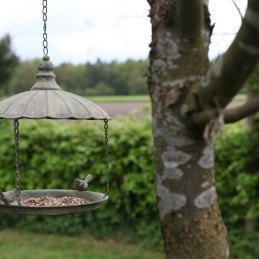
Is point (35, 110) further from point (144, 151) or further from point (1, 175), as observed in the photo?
point (1, 175)

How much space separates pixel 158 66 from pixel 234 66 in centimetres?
37

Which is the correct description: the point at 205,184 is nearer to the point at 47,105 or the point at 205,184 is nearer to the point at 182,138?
the point at 182,138

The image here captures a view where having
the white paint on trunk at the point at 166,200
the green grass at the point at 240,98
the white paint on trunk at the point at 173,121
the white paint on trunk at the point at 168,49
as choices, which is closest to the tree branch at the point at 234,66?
the white paint on trunk at the point at 173,121

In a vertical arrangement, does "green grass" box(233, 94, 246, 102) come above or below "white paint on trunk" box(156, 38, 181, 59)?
below

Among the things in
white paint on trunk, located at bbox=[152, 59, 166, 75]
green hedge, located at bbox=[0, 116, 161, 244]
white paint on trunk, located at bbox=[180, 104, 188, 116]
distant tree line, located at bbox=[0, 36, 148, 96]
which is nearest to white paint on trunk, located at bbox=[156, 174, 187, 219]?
white paint on trunk, located at bbox=[180, 104, 188, 116]

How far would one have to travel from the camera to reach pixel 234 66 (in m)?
1.32

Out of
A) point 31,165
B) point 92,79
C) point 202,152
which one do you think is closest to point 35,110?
point 202,152

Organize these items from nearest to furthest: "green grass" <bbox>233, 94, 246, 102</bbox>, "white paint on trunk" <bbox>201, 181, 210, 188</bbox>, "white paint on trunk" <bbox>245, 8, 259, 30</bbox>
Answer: "white paint on trunk" <bbox>245, 8, 259, 30</bbox> < "white paint on trunk" <bbox>201, 181, 210, 188</bbox> < "green grass" <bbox>233, 94, 246, 102</bbox>

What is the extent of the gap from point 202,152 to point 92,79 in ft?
44.7

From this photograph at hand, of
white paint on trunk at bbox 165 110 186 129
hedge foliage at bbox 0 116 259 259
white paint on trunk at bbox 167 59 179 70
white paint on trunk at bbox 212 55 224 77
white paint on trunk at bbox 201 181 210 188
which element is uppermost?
white paint on trunk at bbox 167 59 179 70

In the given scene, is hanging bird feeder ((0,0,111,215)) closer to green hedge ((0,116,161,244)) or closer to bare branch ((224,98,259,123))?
bare branch ((224,98,259,123))

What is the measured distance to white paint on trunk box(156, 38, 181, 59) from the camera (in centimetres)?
159

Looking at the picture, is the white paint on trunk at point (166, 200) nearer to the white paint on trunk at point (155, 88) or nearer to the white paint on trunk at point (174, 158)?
the white paint on trunk at point (174, 158)

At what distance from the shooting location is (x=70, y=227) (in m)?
6.41
